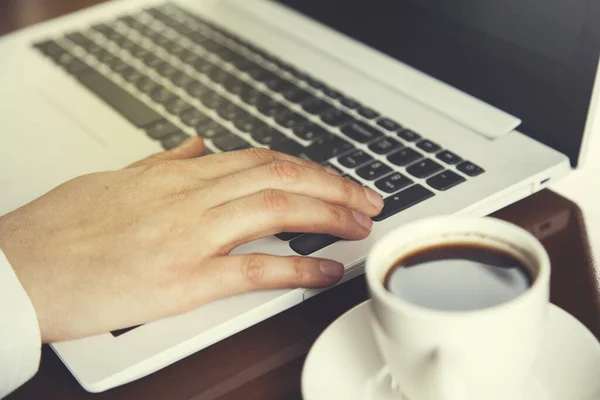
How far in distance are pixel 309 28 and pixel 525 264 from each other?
58 centimetres

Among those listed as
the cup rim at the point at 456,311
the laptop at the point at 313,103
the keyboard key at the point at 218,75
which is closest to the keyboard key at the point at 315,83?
the laptop at the point at 313,103

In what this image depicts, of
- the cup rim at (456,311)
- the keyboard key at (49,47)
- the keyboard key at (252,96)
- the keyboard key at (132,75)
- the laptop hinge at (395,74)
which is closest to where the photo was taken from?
the cup rim at (456,311)

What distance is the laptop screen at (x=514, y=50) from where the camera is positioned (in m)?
0.66

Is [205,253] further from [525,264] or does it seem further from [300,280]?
[525,264]

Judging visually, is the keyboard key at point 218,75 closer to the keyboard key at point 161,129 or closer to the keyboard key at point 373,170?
the keyboard key at point 161,129

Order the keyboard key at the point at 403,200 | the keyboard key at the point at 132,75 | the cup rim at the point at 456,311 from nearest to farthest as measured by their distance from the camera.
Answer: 1. the cup rim at the point at 456,311
2. the keyboard key at the point at 403,200
3. the keyboard key at the point at 132,75

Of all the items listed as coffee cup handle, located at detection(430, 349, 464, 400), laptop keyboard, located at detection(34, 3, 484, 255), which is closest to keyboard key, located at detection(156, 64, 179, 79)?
laptop keyboard, located at detection(34, 3, 484, 255)

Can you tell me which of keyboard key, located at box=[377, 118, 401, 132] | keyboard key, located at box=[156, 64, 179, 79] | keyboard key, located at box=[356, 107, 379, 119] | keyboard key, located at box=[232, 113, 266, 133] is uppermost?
keyboard key, located at box=[377, 118, 401, 132]

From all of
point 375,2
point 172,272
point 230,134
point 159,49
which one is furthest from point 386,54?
point 172,272

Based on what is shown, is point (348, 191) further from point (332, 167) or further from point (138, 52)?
point (138, 52)

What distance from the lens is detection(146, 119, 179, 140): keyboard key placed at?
0.82m

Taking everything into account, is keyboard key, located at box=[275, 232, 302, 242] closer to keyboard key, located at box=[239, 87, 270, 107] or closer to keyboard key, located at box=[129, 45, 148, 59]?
keyboard key, located at box=[239, 87, 270, 107]

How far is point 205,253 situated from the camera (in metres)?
0.58

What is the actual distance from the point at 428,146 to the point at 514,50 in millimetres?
120
